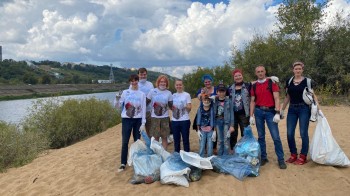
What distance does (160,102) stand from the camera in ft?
19.2

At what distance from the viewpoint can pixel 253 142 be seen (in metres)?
5.30

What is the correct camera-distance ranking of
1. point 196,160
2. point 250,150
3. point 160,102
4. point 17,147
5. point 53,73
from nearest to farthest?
1. point 196,160
2. point 250,150
3. point 160,102
4. point 17,147
5. point 53,73

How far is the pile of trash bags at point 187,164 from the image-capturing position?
16.1 feet

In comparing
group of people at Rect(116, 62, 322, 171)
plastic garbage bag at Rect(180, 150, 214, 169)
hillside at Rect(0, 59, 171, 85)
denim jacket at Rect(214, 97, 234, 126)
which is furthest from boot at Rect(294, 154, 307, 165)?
hillside at Rect(0, 59, 171, 85)

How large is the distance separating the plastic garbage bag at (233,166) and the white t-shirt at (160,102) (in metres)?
1.37

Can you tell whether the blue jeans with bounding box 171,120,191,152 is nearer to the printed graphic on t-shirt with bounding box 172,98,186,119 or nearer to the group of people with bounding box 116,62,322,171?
the group of people with bounding box 116,62,322,171

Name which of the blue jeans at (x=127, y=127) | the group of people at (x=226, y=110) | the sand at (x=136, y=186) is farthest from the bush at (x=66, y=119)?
the group of people at (x=226, y=110)

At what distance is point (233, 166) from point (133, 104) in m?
2.09

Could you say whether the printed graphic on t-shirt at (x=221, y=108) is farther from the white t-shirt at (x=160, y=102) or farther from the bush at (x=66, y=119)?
the bush at (x=66, y=119)

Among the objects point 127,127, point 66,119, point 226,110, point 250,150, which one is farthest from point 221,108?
point 66,119

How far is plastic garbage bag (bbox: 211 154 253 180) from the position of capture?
4.95 metres

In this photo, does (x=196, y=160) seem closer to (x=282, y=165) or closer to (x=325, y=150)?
(x=282, y=165)

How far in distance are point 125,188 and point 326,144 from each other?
11.3ft

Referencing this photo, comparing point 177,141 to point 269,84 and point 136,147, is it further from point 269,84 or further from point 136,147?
point 269,84
